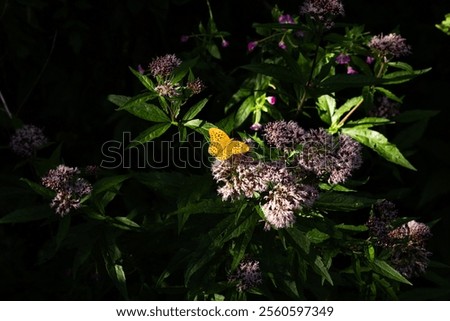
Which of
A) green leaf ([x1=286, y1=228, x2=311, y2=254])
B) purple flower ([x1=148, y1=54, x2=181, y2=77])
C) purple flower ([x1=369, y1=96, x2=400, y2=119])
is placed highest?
purple flower ([x1=148, y1=54, x2=181, y2=77])

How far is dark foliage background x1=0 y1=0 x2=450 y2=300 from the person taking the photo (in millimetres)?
3668

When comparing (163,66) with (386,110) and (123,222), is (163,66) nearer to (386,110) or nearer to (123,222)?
(123,222)

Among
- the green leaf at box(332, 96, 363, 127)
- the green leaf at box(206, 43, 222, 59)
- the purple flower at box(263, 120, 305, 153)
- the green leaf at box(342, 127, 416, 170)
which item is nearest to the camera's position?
the purple flower at box(263, 120, 305, 153)

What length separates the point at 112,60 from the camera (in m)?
3.92

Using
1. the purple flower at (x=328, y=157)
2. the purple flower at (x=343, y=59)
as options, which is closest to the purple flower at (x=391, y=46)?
the purple flower at (x=343, y=59)

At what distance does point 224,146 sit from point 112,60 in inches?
79.6

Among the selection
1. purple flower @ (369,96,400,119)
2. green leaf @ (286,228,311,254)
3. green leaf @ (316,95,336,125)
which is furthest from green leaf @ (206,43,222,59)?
green leaf @ (286,228,311,254)

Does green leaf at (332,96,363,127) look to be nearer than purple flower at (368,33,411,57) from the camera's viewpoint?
No

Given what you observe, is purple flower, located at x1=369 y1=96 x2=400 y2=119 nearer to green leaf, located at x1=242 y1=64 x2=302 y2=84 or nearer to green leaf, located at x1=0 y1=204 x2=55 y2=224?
green leaf, located at x1=242 y1=64 x2=302 y2=84

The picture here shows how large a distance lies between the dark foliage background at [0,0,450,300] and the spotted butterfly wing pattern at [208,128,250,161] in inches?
58.4

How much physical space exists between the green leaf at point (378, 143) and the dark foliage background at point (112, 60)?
2.83 feet

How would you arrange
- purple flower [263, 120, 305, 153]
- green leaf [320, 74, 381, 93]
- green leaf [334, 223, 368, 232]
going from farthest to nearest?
green leaf [320, 74, 381, 93]
green leaf [334, 223, 368, 232]
purple flower [263, 120, 305, 153]

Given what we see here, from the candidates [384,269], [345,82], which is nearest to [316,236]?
[384,269]

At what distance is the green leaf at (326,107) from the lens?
2984 millimetres
